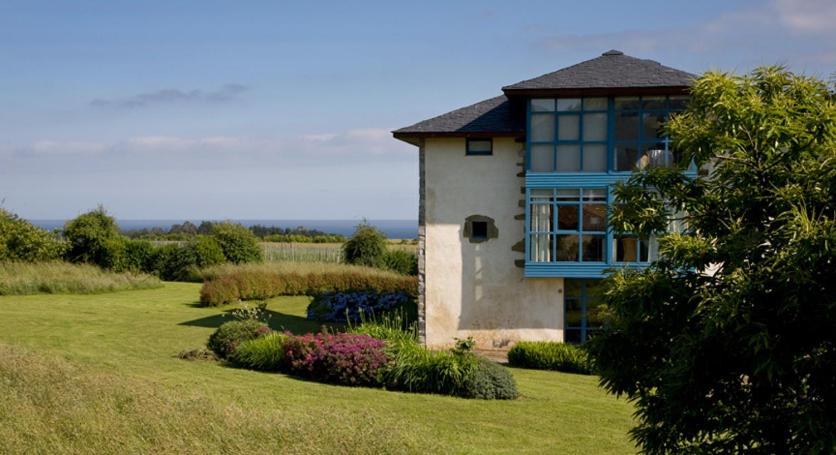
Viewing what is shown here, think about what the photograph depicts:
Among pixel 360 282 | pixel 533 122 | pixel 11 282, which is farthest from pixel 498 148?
pixel 11 282

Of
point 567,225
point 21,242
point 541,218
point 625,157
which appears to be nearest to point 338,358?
point 541,218

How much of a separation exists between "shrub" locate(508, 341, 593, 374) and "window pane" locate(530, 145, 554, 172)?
3.77 meters

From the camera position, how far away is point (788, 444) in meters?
6.21

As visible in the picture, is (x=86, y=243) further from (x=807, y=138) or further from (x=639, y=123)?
(x=807, y=138)

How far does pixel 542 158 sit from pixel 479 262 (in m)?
2.65

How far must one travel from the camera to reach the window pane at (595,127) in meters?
18.5

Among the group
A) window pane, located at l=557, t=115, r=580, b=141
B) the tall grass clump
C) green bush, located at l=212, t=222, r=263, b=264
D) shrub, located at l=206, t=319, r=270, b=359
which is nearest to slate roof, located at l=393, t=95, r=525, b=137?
window pane, located at l=557, t=115, r=580, b=141

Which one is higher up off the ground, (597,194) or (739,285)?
(597,194)

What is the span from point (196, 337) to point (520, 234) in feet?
24.5

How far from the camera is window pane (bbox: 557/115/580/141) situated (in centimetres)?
1855

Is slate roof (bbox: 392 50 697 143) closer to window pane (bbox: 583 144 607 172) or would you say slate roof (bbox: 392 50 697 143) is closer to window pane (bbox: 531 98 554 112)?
window pane (bbox: 531 98 554 112)

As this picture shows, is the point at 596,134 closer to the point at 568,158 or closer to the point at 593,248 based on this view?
the point at 568,158

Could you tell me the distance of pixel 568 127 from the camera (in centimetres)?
1859

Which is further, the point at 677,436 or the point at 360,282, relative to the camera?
the point at 360,282
